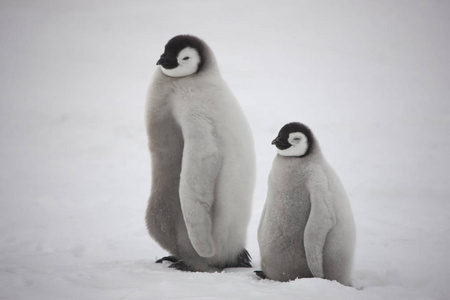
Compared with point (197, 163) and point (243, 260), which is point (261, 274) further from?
point (197, 163)

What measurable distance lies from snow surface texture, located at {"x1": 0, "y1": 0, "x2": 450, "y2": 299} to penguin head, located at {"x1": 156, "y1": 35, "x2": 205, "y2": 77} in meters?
1.23

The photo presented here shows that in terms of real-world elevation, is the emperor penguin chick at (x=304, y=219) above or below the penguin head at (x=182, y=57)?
below

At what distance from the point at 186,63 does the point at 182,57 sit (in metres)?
0.04

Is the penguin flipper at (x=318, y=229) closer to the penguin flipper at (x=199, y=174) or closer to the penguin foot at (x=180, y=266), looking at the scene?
the penguin flipper at (x=199, y=174)

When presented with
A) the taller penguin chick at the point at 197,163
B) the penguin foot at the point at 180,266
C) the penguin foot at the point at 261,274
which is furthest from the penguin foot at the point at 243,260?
the penguin foot at the point at 180,266

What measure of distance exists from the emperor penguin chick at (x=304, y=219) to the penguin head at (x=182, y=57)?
714 mm

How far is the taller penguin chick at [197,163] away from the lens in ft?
9.12

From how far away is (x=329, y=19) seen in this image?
17547 mm

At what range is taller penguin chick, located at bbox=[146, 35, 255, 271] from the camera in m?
2.78

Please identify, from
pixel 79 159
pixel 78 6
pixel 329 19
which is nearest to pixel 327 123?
pixel 79 159

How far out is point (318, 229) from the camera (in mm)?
2615

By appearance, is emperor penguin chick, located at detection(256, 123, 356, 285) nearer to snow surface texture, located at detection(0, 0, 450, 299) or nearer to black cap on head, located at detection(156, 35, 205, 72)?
snow surface texture, located at detection(0, 0, 450, 299)

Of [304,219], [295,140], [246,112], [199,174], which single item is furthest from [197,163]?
[246,112]

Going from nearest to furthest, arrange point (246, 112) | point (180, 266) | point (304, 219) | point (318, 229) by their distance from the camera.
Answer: point (318, 229), point (304, 219), point (180, 266), point (246, 112)
